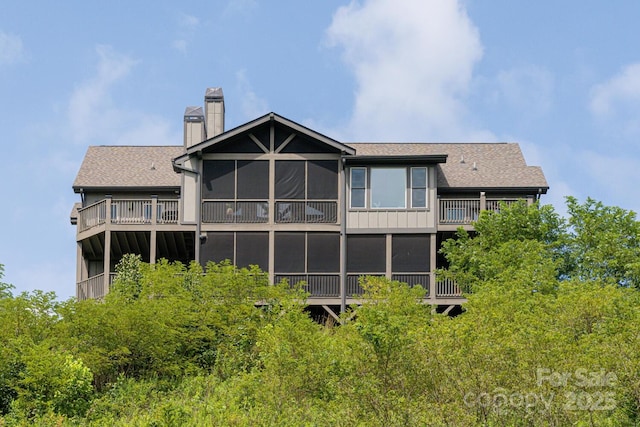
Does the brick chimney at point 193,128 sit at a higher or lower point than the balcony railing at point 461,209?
higher

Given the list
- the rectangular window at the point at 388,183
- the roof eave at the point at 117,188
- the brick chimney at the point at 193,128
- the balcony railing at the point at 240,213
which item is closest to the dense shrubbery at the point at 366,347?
the rectangular window at the point at 388,183

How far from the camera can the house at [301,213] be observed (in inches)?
1451

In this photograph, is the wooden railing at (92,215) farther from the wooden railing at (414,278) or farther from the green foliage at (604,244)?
the green foliage at (604,244)

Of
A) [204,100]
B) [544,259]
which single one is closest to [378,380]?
[544,259]

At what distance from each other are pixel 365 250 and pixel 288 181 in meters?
3.36

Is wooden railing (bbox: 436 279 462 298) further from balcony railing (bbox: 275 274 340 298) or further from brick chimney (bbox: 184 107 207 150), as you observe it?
brick chimney (bbox: 184 107 207 150)

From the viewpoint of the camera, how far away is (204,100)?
139ft

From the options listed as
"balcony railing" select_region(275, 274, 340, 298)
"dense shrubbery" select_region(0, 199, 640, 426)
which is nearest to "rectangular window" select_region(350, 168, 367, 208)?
"balcony railing" select_region(275, 274, 340, 298)

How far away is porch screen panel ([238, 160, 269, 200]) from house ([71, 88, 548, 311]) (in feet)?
0.11

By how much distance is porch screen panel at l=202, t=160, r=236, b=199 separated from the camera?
3750cm

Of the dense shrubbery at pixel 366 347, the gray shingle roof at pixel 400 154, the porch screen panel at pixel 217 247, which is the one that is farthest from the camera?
the gray shingle roof at pixel 400 154

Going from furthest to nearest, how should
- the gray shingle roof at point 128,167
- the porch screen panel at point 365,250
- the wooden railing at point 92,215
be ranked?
the gray shingle roof at point 128,167 < the wooden railing at point 92,215 < the porch screen panel at point 365,250

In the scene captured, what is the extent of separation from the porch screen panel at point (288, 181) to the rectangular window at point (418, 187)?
356cm

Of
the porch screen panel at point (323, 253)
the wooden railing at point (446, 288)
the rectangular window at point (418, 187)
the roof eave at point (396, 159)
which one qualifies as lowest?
the wooden railing at point (446, 288)
